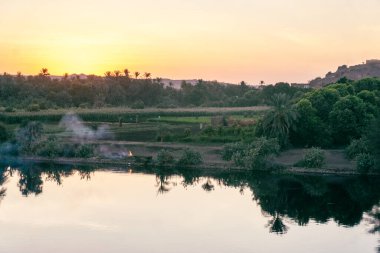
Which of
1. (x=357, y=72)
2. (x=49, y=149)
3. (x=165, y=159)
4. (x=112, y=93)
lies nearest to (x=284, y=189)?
(x=165, y=159)

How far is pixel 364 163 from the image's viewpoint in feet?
168

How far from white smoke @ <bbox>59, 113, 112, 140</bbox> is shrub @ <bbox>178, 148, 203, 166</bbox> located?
1986 centimetres

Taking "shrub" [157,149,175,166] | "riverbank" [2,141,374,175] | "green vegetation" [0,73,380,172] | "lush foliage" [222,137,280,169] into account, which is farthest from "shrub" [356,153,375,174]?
"shrub" [157,149,175,166]

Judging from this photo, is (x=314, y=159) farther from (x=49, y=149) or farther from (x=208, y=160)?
(x=49, y=149)

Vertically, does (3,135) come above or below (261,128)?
below

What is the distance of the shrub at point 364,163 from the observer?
167 ft

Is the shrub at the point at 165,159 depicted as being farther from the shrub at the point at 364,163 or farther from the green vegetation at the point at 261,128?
the shrub at the point at 364,163

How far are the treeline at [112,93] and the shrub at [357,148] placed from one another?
55157mm

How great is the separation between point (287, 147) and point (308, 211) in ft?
67.5

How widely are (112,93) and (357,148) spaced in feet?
333

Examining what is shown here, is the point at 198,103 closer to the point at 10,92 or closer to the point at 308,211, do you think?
the point at 10,92

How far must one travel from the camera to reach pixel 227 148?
5741 centimetres

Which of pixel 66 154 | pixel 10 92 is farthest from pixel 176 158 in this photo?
pixel 10 92

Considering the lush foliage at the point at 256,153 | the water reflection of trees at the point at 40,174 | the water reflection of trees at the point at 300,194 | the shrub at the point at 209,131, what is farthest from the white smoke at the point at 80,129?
the lush foliage at the point at 256,153
